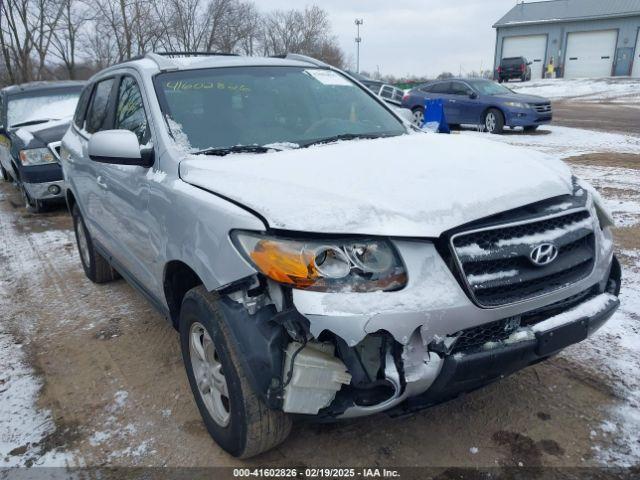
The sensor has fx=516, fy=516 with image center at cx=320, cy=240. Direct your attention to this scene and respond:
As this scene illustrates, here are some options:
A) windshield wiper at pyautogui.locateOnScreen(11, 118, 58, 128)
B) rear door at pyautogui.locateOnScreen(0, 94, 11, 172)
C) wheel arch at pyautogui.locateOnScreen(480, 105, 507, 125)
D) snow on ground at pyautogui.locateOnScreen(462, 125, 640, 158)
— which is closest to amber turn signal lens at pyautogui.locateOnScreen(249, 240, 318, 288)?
rear door at pyautogui.locateOnScreen(0, 94, 11, 172)

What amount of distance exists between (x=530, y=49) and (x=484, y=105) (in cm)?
3485

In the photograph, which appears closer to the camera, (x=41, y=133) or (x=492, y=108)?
(x=41, y=133)

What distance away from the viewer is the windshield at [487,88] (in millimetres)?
14383

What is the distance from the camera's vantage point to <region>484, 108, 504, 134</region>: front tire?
13.8 m

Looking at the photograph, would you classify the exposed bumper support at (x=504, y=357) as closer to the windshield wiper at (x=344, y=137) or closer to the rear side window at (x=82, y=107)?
the windshield wiper at (x=344, y=137)

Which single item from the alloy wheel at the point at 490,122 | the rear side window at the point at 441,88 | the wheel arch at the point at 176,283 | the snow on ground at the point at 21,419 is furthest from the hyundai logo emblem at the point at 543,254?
the rear side window at the point at 441,88

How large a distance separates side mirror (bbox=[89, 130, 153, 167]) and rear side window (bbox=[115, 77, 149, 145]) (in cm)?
21

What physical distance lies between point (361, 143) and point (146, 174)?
1.22 m

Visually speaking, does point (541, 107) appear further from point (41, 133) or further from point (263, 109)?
point (263, 109)

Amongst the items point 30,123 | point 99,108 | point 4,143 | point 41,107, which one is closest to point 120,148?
point 99,108

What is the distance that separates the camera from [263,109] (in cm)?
316

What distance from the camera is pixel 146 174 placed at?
113 inches

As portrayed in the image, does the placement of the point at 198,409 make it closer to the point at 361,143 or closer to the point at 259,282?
the point at 259,282

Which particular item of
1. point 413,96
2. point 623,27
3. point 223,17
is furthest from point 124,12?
point 623,27
